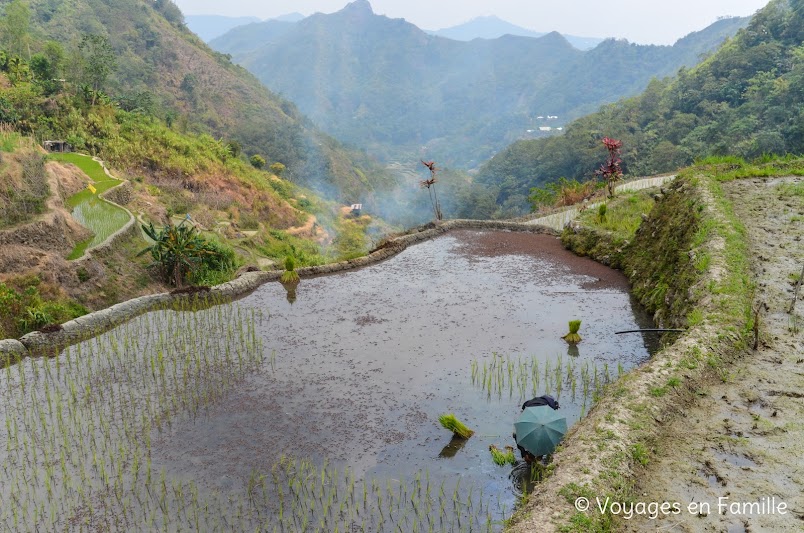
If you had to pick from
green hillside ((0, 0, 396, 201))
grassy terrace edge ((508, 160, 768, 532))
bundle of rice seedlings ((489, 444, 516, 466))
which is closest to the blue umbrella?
grassy terrace edge ((508, 160, 768, 532))

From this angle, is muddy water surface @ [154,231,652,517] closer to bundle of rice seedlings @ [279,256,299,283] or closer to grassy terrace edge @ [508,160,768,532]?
bundle of rice seedlings @ [279,256,299,283]

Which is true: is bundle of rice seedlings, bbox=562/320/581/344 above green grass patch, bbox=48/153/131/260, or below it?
below

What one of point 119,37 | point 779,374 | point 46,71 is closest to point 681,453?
point 779,374

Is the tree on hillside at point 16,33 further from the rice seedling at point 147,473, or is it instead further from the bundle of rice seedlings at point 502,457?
the bundle of rice seedlings at point 502,457

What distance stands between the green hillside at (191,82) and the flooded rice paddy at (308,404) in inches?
2088

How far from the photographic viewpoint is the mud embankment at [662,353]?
595 centimetres

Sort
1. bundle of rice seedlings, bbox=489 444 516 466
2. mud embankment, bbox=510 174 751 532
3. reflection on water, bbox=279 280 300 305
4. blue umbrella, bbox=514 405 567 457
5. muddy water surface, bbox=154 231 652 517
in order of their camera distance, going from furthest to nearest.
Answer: reflection on water, bbox=279 280 300 305 < muddy water surface, bbox=154 231 652 517 < bundle of rice seedlings, bbox=489 444 516 466 < blue umbrella, bbox=514 405 567 457 < mud embankment, bbox=510 174 751 532

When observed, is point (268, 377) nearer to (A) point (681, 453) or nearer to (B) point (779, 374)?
(A) point (681, 453)

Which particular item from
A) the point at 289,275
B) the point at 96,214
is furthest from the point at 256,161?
the point at 289,275

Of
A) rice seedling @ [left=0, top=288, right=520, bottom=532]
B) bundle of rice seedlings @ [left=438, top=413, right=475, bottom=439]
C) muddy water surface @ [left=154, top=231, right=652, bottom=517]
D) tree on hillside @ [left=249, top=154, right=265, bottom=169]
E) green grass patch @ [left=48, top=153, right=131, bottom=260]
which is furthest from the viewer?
tree on hillside @ [left=249, top=154, right=265, bottom=169]

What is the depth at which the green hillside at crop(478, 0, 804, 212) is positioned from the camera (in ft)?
141

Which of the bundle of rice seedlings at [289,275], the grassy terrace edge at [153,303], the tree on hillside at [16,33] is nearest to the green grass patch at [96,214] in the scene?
the grassy terrace edge at [153,303]

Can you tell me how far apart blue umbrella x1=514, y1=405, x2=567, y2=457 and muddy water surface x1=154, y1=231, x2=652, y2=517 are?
53 centimetres

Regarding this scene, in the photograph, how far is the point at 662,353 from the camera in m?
8.81
